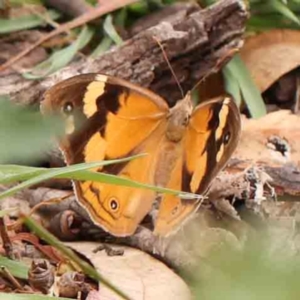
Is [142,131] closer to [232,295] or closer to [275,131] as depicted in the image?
[275,131]

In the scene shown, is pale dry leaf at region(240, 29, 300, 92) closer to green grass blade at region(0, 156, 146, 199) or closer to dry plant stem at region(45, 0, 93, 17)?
dry plant stem at region(45, 0, 93, 17)

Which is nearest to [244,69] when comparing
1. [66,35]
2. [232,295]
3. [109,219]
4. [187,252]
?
[66,35]

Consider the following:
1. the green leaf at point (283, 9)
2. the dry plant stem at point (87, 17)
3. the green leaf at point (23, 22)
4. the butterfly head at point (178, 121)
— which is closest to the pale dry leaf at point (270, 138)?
the butterfly head at point (178, 121)

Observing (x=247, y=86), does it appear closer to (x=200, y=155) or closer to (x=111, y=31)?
(x=111, y=31)

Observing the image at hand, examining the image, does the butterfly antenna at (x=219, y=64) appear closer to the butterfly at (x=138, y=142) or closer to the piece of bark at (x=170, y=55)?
the piece of bark at (x=170, y=55)

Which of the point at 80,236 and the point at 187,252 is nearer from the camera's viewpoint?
the point at 187,252

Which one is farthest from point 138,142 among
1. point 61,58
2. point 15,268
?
point 61,58
